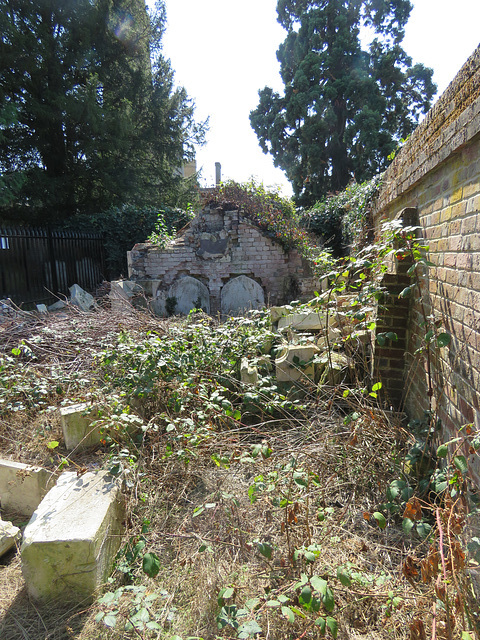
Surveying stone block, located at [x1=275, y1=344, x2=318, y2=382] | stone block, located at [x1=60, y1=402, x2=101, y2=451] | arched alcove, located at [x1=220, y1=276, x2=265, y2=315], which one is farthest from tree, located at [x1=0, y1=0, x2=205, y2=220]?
stone block, located at [x1=275, y1=344, x2=318, y2=382]

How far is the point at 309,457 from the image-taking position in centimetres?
245

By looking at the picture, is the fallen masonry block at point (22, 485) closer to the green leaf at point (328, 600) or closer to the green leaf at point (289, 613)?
the green leaf at point (289, 613)

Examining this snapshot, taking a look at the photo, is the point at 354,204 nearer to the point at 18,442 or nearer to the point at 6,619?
the point at 18,442

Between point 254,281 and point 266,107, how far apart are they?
14.6m

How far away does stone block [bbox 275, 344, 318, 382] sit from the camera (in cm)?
359

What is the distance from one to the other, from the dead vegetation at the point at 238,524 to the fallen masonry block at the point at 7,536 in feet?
0.28

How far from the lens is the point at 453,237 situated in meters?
2.08

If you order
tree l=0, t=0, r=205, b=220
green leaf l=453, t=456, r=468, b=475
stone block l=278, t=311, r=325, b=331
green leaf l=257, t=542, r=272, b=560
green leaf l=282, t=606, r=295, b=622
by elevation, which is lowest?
green leaf l=282, t=606, r=295, b=622

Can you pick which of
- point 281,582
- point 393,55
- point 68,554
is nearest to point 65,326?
point 68,554

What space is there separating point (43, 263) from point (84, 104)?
7572 mm

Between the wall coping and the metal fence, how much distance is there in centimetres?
728

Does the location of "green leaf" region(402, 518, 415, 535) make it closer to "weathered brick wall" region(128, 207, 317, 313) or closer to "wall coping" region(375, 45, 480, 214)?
"wall coping" region(375, 45, 480, 214)

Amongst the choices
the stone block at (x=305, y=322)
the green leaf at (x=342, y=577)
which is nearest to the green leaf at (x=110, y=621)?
the green leaf at (x=342, y=577)

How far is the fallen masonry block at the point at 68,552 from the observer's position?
6.54ft
